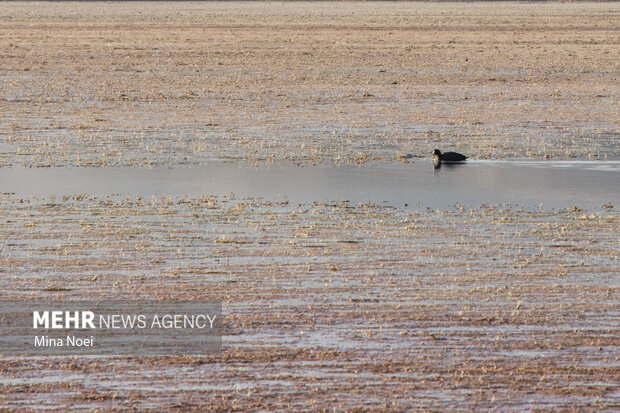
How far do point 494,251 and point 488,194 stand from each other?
3.48 metres

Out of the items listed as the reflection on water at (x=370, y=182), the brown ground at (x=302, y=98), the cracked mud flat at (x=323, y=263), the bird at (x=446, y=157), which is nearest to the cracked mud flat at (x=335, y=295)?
the cracked mud flat at (x=323, y=263)

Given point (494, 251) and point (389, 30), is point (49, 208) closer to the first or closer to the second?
point (494, 251)

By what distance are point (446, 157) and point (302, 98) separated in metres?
10.8

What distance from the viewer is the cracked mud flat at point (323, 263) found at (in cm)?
811

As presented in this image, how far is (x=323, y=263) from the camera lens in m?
11.6

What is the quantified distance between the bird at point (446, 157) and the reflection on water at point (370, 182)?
161 millimetres

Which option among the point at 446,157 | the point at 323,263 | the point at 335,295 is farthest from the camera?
the point at 446,157

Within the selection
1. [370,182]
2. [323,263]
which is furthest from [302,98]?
[323,263]

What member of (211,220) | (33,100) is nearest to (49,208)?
(211,220)

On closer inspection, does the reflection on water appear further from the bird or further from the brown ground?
the brown ground

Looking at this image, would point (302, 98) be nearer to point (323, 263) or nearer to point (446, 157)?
point (446, 157)

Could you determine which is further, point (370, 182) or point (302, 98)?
point (302, 98)

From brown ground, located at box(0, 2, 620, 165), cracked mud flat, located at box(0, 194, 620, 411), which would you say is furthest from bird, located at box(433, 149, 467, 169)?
cracked mud flat, located at box(0, 194, 620, 411)

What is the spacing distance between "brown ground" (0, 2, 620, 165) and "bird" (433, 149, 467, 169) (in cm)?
89
